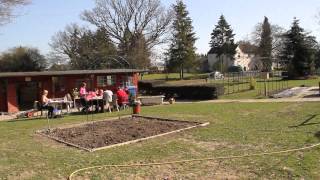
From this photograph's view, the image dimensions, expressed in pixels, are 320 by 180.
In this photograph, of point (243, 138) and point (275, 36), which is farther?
point (275, 36)

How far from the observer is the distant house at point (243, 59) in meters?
95.9

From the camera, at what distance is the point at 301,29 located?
5528 cm

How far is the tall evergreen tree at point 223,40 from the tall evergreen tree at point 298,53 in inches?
1142

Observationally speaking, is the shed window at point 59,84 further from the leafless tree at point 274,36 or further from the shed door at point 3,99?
the leafless tree at point 274,36

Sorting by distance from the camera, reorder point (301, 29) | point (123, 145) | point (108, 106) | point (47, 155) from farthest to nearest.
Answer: point (301, 29), point (108, 106), point (123, 145), point (47, 155)

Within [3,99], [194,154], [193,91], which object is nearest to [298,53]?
[193,91]

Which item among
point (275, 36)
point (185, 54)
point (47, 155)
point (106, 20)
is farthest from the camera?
point (275, 36)

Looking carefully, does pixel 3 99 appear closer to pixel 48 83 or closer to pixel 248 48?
pixel 48 83

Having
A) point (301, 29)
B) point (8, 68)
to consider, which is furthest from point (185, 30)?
point (8, 68)

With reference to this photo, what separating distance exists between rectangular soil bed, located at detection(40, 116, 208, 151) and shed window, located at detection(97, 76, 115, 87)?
1583 cm

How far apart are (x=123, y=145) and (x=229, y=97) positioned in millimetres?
20444

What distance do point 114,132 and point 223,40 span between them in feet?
244

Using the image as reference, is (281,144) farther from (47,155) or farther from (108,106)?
(108,106)

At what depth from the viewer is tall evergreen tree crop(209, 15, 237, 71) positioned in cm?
8525
